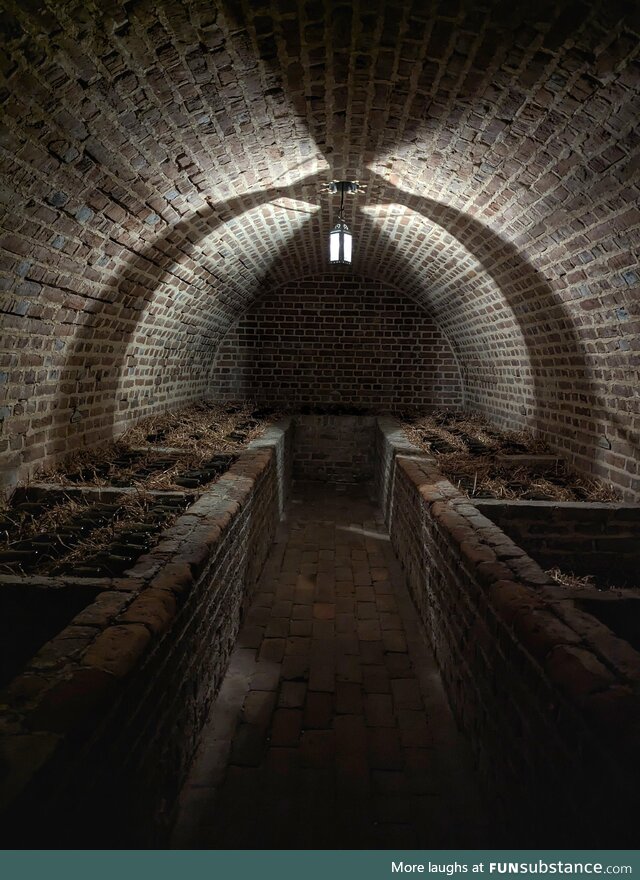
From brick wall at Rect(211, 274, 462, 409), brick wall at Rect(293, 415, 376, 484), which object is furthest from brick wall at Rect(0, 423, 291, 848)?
brick wall at Rect(211, 274, 462, 409)

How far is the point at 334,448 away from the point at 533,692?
9051mm

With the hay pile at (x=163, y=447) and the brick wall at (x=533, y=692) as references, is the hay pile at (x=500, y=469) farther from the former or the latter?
the hay pile at (x=163, y=447)

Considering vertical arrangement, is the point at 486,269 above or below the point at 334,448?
above

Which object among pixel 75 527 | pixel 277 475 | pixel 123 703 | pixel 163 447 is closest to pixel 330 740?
pixel 123 703

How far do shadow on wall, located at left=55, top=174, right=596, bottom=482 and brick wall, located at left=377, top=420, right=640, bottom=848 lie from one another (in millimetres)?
3059

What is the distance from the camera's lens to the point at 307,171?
18.8 ft

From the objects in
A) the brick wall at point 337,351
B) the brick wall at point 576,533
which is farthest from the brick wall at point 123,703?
the brick wall at point 337,351

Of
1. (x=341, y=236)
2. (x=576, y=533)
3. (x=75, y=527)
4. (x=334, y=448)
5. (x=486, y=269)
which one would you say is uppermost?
(x=341, y=236)

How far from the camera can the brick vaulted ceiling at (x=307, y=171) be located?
3078mm

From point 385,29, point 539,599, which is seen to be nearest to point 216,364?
point 385,29

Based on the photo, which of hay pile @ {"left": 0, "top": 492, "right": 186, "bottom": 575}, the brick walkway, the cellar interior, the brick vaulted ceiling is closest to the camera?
the cellar interior

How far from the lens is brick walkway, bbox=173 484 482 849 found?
9.08 feet

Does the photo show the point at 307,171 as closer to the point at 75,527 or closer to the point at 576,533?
the point at 75,527

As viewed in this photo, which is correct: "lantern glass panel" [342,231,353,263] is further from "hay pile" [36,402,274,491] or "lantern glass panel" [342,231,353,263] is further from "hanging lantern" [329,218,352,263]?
"hay pile" [36,402,274,491]
